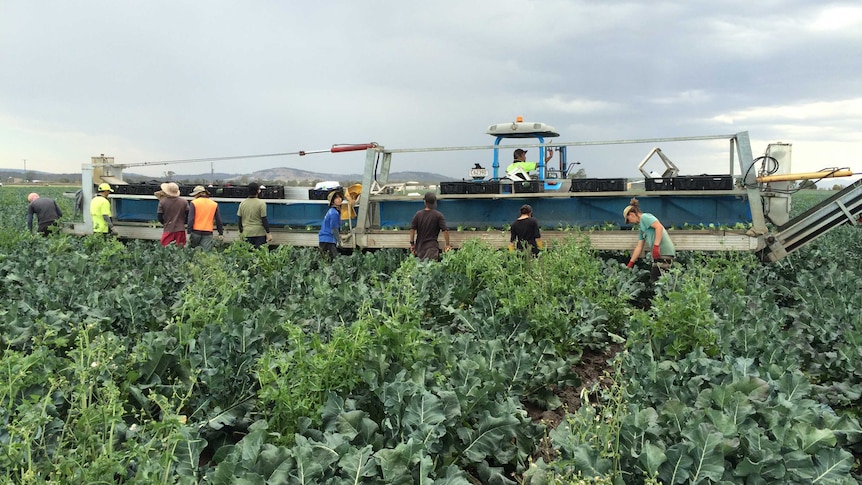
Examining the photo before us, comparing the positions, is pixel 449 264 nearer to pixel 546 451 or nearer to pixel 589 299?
pixel 589 299

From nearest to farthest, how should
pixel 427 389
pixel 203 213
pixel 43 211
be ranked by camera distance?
pixel 427 389
pixel 203 213
pixel 43 211

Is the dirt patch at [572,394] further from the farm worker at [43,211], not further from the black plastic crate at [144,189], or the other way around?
the farm worker at [43,211]

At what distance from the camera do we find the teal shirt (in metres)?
8.69

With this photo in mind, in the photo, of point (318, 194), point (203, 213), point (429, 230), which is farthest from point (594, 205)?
point (203, 213)

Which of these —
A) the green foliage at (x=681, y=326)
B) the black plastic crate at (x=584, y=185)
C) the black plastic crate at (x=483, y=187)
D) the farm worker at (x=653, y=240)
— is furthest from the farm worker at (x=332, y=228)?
the green foliage at (x=681, y=326)

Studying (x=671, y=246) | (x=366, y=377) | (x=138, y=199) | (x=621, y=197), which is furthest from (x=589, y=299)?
(x=138, y=199)

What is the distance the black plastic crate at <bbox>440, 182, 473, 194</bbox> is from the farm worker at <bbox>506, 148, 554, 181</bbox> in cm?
92

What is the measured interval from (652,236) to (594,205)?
48.3 inches

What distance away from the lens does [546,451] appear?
399 cm

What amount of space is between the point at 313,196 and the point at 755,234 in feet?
23.8

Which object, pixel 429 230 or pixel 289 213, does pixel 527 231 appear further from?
pixel 289 213

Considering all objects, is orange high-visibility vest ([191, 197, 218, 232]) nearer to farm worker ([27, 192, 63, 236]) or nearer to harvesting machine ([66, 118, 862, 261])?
harvesting machine ([66, 118, 862, 261])

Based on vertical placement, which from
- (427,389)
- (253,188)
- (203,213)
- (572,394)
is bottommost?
(572,394)

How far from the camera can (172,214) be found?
433 inches
